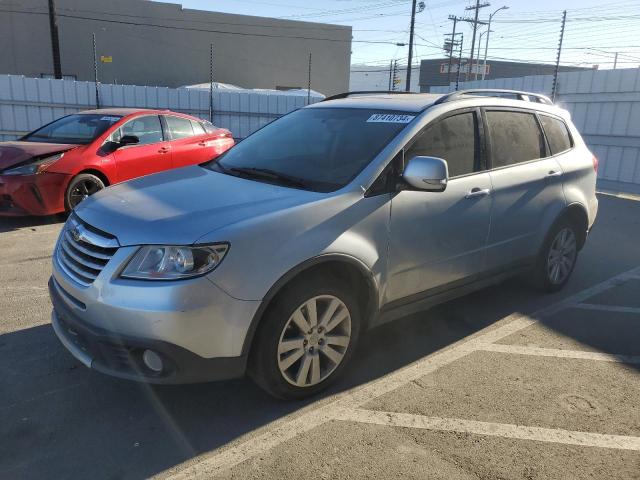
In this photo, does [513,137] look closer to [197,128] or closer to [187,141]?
[187,141]

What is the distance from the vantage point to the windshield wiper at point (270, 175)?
3.31m

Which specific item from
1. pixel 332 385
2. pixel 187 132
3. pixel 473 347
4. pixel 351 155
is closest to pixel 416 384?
pixel 332 385

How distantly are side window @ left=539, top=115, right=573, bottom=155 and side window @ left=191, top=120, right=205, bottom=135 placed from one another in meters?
5.85

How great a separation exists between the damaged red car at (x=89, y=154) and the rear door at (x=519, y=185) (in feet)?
17.8

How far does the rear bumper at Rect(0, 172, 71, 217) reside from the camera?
6.64m

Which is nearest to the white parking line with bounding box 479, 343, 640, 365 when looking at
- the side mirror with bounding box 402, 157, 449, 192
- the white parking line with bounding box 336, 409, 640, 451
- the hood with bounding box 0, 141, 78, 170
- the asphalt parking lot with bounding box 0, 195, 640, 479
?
the asphalt parking lot with bounding box 0, 195, 640, 479

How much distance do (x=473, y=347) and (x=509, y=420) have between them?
94 centimetres

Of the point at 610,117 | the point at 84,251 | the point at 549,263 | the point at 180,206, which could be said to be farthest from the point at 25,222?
the point at 610,117

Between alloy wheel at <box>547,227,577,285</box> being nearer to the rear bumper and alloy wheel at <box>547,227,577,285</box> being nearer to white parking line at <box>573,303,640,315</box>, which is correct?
white parking line at <box>573,303,640,315</box>

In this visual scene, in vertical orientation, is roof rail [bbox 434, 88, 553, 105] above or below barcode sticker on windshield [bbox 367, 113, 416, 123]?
above

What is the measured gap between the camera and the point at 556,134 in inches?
196

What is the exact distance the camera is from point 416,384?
339 cm

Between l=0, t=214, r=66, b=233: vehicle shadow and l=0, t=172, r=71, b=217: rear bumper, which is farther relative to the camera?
l=0, t=214, r=66, b=233: vehicle shadow

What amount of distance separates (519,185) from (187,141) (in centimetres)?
589
